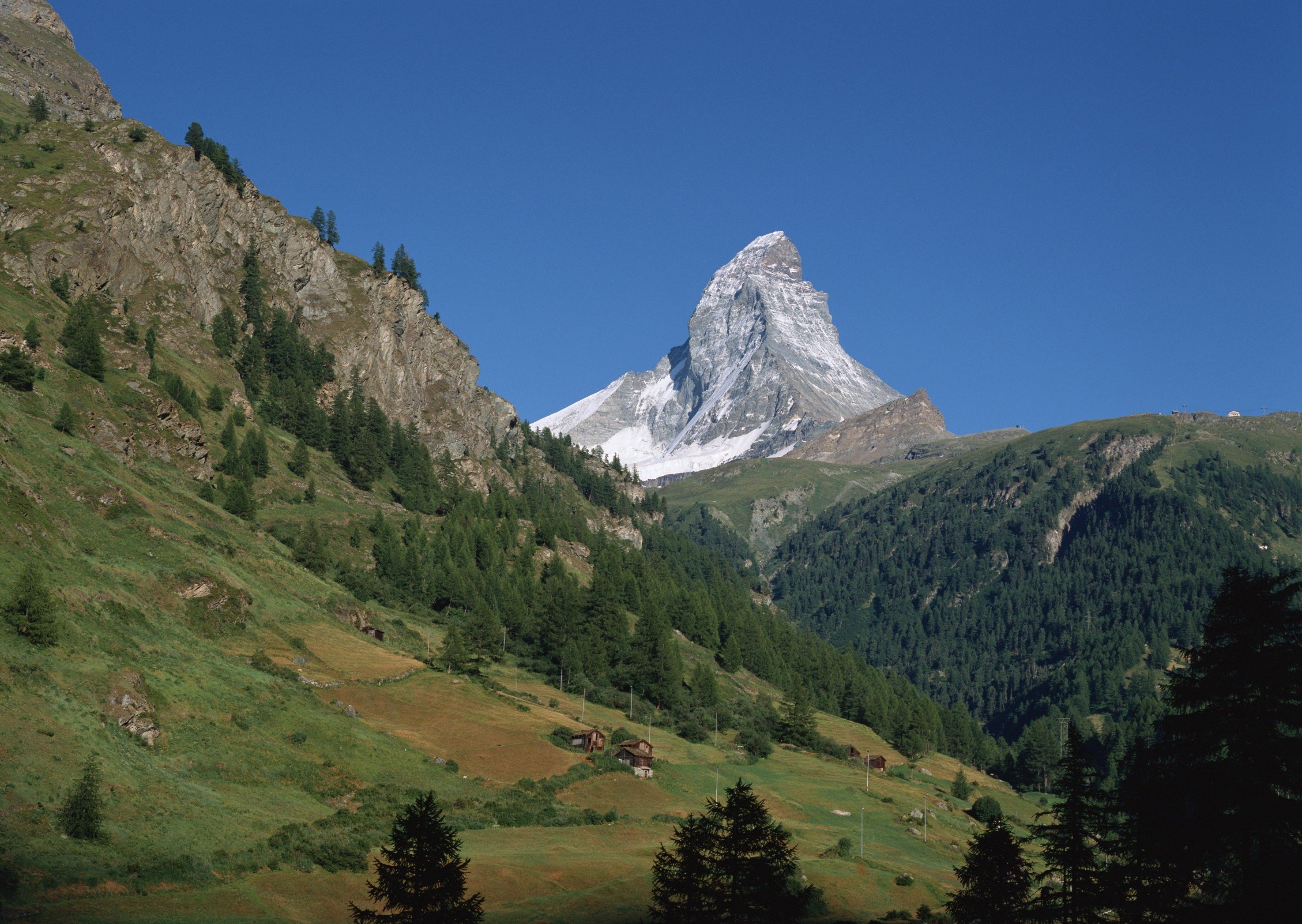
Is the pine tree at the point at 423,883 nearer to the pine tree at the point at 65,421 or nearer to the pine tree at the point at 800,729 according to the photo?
the pine tree at the point at 65,421

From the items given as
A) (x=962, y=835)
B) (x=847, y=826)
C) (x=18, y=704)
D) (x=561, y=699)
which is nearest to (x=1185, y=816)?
(x=18, y=704)

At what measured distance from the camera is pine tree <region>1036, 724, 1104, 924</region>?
109 feet

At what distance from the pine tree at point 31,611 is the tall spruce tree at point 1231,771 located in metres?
66.7

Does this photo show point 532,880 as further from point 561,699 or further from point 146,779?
point 561,699

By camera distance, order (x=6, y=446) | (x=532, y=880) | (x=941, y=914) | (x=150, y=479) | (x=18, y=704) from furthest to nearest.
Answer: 1. (x=150, y=479)
2. (x=6, y=446)
3. (x=941, y=914)
4. (x=532, y=880)
5. (x=18, y=704)

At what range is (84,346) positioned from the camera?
140 metres

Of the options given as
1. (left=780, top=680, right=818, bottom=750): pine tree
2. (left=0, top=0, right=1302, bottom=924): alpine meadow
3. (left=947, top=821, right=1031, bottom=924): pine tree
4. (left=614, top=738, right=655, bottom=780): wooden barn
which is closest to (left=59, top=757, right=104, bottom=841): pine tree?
(left=0, top=0, right=1302, bottom=924): alpine meadow

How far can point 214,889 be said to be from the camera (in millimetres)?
54375

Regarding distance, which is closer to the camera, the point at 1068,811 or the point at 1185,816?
the point at 1185,816

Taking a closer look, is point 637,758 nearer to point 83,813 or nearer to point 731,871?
point 83,813

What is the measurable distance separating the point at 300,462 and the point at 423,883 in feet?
546

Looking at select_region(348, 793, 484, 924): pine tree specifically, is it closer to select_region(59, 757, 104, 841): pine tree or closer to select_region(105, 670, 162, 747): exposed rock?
select_region(59, 757, 104, 841): pine tree

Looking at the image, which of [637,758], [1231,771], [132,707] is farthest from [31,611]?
[1231,771]

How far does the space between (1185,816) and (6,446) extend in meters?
93.7
